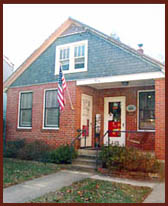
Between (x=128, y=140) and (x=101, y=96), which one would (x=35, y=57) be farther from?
(x=128, y=140)

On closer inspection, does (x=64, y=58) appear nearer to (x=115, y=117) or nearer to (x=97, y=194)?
(x=115, y=117)

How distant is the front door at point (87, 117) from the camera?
10984mm

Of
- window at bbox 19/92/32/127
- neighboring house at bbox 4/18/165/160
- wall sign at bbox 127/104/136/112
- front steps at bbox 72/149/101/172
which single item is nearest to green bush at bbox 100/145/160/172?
front steps at bbox 72/149/101/172

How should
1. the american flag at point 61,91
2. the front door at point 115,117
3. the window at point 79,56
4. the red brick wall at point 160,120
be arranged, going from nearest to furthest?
the red brick wall at point 160,120
the american flag at point 61,91
the window at point 79,56
the front door at point 115,117

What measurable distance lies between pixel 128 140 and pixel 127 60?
3.47 meters

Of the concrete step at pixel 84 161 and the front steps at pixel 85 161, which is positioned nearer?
the front steps at pixel 85 161

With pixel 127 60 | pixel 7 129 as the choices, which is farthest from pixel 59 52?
pixel 7 129

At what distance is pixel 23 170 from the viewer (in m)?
8.52

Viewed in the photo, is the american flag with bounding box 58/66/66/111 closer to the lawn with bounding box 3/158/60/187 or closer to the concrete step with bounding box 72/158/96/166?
the concrete step with bounding box 72/158/96/166

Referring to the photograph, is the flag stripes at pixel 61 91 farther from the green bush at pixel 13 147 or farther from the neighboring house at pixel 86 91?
the green bush at pixel 13 147

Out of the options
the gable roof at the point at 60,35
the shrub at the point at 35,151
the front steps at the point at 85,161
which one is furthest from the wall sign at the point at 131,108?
the shrub at the point at 35,151

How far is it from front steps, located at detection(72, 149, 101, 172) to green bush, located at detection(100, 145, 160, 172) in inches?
32.8

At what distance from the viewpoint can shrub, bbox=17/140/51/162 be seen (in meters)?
10.3

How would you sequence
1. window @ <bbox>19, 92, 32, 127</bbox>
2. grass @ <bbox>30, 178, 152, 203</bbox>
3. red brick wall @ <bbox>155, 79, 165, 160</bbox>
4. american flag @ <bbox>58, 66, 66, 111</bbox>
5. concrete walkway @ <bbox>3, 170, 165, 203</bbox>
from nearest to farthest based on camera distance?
grass @ <bbox>30, 178, 152, 203</bbox>, concrete walkway @ <bbox>3, 170, 165, 203</bbox>, red brick wall @ <bbox>155, 79, 165, 160</bbox>, american flag @ <bbox>58, 66, 66, 111</bbox>, window @ <bbox>19, 92, 32, 127</bbox>
